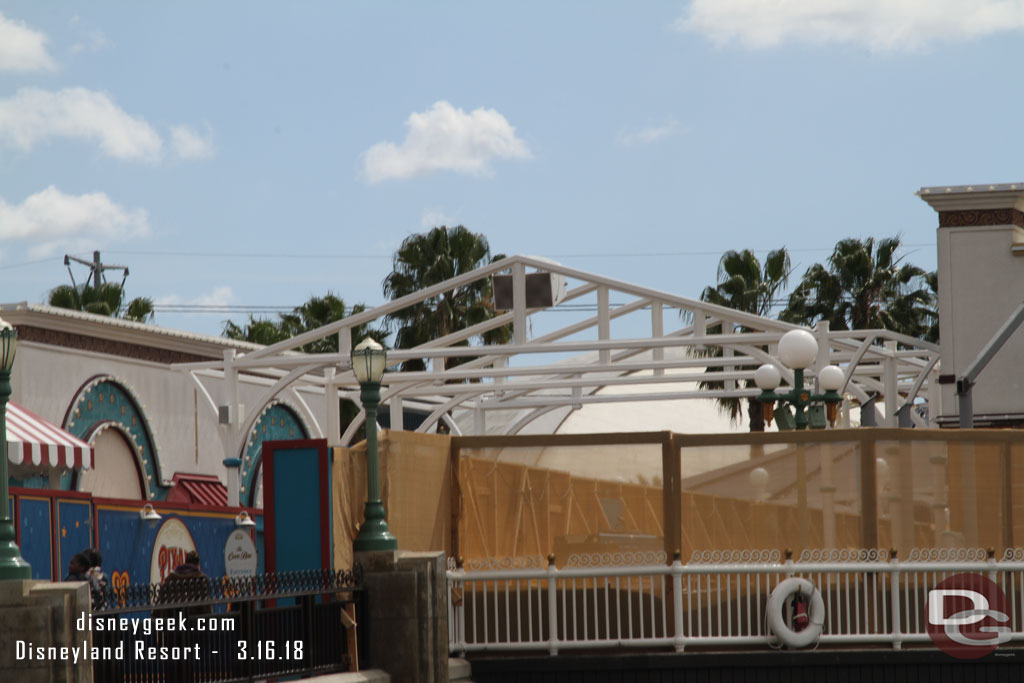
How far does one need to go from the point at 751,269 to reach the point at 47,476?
77.0 ft

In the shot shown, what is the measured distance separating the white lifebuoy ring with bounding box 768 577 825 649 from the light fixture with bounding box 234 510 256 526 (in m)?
9.30

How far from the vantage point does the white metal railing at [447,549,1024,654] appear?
13.6m

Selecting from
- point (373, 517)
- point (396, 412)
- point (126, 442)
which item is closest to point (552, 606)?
point (373, 517)

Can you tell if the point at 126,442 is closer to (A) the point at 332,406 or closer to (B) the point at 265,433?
(A) the point at 332,406

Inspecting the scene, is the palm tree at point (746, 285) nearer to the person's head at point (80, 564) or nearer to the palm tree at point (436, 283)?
the palm tree at point (436, 283)

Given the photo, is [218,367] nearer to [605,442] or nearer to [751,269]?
[605,442]

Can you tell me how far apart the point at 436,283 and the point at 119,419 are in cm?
1576

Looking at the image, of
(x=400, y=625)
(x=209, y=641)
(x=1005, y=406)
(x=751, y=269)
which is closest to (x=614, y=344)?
(x=1005, y=406)

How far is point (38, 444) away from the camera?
1673cm

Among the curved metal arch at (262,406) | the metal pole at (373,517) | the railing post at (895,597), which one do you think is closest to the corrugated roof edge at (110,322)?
the curved metal arch at (262,406)

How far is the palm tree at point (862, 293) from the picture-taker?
39156mm

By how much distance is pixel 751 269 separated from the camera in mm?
40531

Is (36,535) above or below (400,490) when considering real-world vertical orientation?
below

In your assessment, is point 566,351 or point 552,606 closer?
point 552,606
